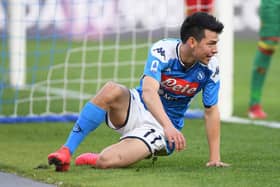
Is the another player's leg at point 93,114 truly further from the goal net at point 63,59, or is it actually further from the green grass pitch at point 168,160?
the goal net at point 63,59

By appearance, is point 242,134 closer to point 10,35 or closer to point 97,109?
point 97,109

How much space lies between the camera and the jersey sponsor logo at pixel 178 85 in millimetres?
6672

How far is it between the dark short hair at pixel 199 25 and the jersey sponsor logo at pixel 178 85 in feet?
1.10

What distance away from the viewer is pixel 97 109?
652cm

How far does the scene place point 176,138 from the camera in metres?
6.05

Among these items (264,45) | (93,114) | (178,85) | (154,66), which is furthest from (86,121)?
(264,45)

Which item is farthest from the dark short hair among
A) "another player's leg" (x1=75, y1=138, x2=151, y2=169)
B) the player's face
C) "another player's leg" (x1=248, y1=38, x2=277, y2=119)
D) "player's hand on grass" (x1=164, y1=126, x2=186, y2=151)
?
"another player's leg" (x1=248, y1=38, x2=277, y2=119)

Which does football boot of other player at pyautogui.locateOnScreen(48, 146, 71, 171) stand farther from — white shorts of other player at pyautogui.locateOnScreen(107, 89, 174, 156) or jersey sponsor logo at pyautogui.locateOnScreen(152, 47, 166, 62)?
jersey sponsor logo at pyautogui.locateOnScreen(152, 47, 166, 62)

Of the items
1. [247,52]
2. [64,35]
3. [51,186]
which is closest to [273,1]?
[51,186]

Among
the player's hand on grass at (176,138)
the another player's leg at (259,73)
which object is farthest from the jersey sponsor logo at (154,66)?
the another player's leg at (259,73)

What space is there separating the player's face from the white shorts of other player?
591mm

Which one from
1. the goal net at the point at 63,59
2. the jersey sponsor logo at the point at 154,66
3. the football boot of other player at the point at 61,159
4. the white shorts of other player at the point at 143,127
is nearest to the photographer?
the football boot of other player at the point at 61,159

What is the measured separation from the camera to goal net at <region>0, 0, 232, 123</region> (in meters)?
11.0

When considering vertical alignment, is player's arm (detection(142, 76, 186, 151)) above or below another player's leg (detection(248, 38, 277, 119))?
above
